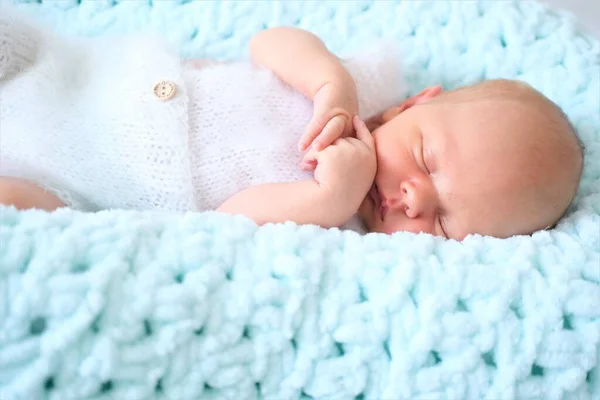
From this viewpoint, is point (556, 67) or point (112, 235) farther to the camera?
point (556, 67)

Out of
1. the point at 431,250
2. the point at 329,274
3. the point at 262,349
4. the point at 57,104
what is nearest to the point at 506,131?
the point at 431,250

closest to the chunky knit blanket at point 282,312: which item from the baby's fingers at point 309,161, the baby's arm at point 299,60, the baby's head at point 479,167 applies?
the baby's head at point 479,167

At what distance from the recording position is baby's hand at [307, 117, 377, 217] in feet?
2.83

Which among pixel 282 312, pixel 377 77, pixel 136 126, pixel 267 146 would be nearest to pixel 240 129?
pixel 267 146

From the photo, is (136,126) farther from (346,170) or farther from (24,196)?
(346,170)

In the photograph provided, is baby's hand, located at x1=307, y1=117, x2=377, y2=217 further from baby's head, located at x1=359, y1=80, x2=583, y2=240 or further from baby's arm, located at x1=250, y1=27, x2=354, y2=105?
baby's arm, located at x1=250, y1=27, x2=354, y2=105

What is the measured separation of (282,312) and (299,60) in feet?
1.72

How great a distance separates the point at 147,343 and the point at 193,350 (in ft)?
0.15

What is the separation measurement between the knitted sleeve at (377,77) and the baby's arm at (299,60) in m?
0.07

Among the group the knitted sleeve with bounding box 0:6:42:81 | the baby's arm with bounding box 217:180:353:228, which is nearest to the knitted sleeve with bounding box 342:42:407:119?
the baby's arm with bounding box 217:180:353:228

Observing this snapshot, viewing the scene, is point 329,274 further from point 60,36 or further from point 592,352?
point 60,36

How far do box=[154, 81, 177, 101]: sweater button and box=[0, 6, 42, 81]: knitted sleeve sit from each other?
0.23 m

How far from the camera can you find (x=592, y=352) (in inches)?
27.1

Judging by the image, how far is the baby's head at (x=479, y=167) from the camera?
33.3 inches
